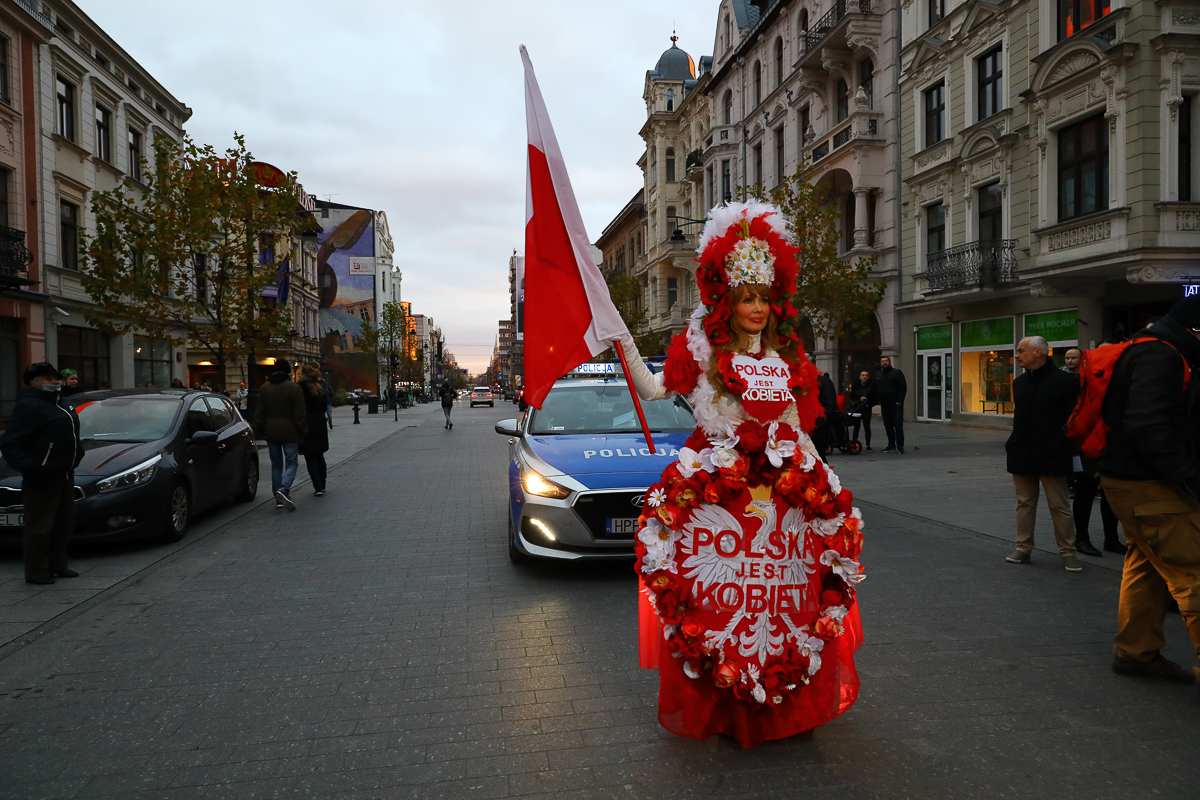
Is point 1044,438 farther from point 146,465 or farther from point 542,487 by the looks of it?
point 146,465

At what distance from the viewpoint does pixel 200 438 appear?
835 centimetres

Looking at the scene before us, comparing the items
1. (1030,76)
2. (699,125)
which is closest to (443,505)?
(1030,76)

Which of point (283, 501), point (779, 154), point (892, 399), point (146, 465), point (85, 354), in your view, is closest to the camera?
point (146, 465)

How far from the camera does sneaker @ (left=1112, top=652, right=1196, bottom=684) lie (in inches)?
153

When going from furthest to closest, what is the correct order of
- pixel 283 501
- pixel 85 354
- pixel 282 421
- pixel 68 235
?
pixel 85 354 → pixel 68 235 → pixel 282 421 → pixel 283 501

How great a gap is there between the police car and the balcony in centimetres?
1888

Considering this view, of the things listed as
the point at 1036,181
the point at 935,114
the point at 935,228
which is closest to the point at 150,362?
the point at 935,228

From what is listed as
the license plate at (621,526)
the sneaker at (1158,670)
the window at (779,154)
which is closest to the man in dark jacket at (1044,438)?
the sneaker at (1158,670)

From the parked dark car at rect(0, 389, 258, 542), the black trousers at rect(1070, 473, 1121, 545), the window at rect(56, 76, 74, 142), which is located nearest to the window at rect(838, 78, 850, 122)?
the black trousers at rect(1070, 473, 1121, 545)

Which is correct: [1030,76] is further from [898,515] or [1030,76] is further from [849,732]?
[849,732]

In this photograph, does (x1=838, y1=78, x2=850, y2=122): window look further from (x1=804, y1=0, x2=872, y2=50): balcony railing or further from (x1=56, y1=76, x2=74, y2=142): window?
(x1=56, y1=76, x2=74, y2=142): window

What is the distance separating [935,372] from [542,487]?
2052 cm

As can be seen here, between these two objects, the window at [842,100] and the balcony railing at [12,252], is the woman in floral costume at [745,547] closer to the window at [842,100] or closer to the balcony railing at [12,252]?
the balcony railing at [12,252]

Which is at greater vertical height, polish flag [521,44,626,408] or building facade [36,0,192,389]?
building facade [36,0,192,389]
